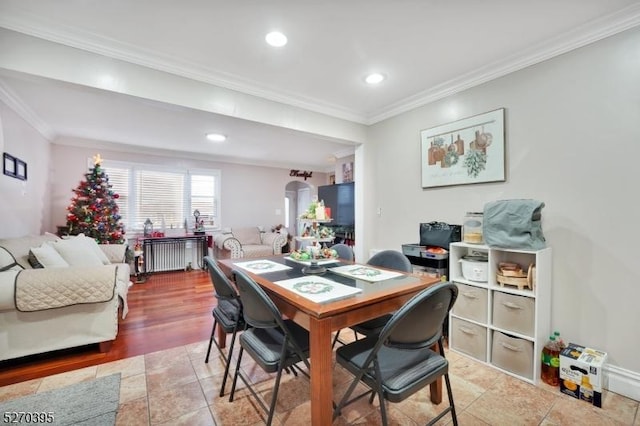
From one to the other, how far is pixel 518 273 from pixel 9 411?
350cm

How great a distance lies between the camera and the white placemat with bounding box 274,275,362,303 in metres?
1.39

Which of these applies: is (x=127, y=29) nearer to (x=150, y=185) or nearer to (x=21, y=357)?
(x=21, y=357)

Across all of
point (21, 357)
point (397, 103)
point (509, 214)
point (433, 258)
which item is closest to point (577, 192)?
point (509, 214)

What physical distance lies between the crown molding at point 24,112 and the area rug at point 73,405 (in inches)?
119

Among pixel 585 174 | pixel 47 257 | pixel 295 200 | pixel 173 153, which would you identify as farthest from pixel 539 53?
pixel 295 200

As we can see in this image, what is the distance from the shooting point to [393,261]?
227 centimetres

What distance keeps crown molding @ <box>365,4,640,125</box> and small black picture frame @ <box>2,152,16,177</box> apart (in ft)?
14.3

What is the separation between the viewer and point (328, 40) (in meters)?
2.11

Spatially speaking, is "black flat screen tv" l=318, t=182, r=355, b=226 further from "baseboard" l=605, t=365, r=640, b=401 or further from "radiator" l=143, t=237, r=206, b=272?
"baseboard" l=605, t=365, r=640, b=401

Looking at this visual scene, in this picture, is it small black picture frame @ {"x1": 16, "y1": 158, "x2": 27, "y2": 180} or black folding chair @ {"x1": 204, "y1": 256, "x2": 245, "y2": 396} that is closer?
black folding chair @ {"x1": 204, "y1": 256, "x2": 245, "y2": 396}

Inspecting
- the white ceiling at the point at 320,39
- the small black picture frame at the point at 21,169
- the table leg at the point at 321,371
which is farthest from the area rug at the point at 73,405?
the small black picture frame at the point at 21,169

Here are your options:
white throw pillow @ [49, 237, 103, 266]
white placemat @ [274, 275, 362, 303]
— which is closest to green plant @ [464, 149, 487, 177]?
white placemat @ [274, 275, 362, 303]

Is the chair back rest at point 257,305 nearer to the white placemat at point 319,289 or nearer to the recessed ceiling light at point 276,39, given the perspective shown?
the white placemat at point 319,289

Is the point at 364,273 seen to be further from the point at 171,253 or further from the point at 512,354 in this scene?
the point at 171,253
